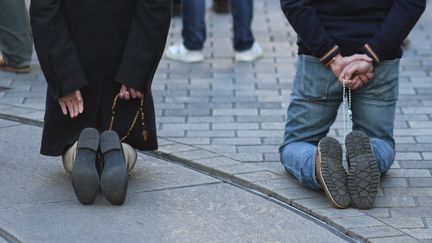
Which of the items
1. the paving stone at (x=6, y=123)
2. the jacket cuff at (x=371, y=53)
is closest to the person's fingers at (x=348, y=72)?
the jacket cuff at (x=371, y=53)

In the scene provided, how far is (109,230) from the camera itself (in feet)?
16.2

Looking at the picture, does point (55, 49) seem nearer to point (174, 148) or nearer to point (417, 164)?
point (174, 148)

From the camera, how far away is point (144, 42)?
17.3 feet

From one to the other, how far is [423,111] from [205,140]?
1688 mm

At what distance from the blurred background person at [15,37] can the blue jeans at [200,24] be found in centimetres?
132

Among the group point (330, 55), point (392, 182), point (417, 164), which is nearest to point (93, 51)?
point (330, 55)

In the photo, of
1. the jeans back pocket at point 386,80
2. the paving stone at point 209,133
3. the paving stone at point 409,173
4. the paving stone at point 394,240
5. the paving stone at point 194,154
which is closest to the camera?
the paving stone at point 394,240

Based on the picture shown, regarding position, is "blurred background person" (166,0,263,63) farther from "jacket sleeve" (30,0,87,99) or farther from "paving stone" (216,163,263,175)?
"jacket sleeve" (30,0,87,99)

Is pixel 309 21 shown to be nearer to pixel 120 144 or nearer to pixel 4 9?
pixel 120 144

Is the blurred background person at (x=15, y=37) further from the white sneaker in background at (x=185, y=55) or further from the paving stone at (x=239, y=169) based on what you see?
the paving stone at (x=239, y=169)

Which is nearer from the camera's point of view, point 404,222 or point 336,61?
point 404,222

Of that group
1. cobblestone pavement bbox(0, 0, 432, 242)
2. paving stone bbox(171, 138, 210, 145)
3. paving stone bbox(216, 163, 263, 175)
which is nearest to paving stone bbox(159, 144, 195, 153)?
cobblestone pavement bbox(0, 0, 432, 242)

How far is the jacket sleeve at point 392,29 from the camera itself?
5.34 meters

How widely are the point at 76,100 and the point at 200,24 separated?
3.30 metres
